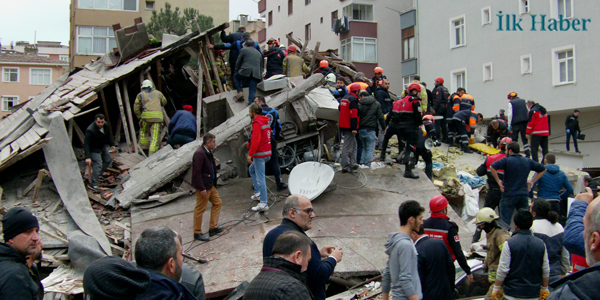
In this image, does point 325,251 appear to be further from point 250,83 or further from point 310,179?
point 250,83

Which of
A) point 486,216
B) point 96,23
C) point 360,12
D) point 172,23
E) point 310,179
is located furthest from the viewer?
point 360,12

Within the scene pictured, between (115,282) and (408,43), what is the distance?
29.6 m

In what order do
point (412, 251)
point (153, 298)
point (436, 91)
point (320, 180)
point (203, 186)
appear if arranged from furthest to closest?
point (436, 91)
point (320, 180)
point (203, 186)
point (412, 251)
point (153, 298)

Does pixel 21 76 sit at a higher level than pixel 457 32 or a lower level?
higher

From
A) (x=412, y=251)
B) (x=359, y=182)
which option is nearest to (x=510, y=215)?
(x=359, y=182)

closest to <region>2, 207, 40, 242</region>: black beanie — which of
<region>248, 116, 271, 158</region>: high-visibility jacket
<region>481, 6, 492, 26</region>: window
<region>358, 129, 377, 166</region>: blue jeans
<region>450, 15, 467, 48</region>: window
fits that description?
<region>248, 116, 271, 158</region>: high-visibility jacket

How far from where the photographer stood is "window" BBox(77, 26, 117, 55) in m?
26.2

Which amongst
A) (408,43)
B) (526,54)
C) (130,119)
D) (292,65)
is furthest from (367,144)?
(408,43)

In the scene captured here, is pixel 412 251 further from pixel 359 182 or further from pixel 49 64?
pixel 49 64

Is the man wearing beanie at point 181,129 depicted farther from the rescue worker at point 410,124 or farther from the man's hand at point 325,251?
the man's hand at point 325,251

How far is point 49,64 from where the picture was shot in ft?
146

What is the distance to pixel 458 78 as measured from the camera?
86.5 ft

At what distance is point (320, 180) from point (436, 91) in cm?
726

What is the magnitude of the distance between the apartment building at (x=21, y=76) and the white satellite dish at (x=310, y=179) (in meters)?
42.0
